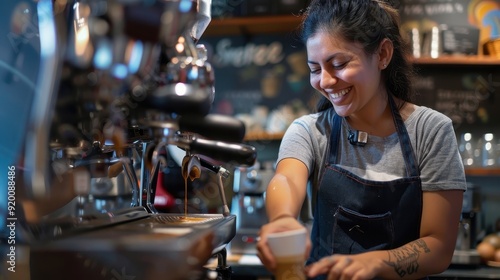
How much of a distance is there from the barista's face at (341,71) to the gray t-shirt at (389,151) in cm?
14

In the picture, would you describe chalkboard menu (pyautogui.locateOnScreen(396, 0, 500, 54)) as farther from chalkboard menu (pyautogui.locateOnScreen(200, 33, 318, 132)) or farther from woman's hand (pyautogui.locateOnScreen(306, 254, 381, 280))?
woman's hand (pyautogui.locateOnScreen(306, 254, 381, 280))

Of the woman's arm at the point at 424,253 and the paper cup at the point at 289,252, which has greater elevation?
the paper cup at the point at 289,252

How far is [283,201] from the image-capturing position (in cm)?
112

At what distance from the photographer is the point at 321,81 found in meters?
1.28

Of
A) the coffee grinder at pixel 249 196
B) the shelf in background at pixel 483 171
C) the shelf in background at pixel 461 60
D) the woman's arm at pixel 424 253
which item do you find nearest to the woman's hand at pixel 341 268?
the woman's arm at pixel 424 253

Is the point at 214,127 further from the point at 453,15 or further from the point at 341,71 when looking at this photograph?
the point at 453,15

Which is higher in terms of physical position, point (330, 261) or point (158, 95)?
point (158, 95)

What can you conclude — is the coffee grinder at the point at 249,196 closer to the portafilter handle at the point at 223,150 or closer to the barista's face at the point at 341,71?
the barista's face at the point at 341,71

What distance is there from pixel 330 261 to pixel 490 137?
2530 millimetres

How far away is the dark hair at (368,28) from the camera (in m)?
1.33

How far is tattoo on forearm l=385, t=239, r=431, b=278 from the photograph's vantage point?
3.70 feet

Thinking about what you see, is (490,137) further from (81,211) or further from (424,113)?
(81,211)

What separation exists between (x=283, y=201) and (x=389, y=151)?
42 centimetres

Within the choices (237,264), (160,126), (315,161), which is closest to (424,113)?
(315,161)
